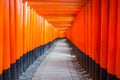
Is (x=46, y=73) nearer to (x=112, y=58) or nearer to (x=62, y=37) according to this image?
(x=112, y=58)

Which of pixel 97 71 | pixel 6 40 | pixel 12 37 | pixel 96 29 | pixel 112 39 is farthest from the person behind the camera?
pixel 96 29

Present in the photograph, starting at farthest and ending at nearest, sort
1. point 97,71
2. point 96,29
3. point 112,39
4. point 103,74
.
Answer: point 96,29, point 97,71, point 103,74, point 112,39

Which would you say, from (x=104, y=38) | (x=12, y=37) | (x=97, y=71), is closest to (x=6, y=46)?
(x=12, y=37)

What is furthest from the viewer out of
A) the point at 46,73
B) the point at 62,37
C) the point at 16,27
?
the point at 62,37

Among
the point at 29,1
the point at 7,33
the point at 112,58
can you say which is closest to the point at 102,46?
the point at 112,58

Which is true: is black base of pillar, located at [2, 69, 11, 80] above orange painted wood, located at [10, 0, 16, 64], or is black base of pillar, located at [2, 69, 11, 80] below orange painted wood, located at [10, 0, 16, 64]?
below

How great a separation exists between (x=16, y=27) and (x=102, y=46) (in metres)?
2.92

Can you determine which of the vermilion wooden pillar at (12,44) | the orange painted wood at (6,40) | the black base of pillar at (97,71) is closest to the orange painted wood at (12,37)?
the vermilion wooden pillar at (12,44)

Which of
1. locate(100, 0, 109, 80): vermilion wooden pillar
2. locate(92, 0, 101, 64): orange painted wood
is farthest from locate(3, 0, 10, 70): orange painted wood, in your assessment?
locate(92, 0, 101, 64): orange painted wood

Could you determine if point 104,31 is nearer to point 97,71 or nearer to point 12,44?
point 97,71

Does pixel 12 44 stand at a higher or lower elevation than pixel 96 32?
lower

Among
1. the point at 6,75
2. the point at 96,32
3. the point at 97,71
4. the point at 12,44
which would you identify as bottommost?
the point at 97,71

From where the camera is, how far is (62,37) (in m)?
77.8

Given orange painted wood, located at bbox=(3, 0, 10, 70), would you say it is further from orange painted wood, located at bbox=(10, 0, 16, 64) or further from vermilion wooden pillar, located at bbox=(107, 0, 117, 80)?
vermilion wooden pillar, located at bbox=(107, 0, 117, 80)
